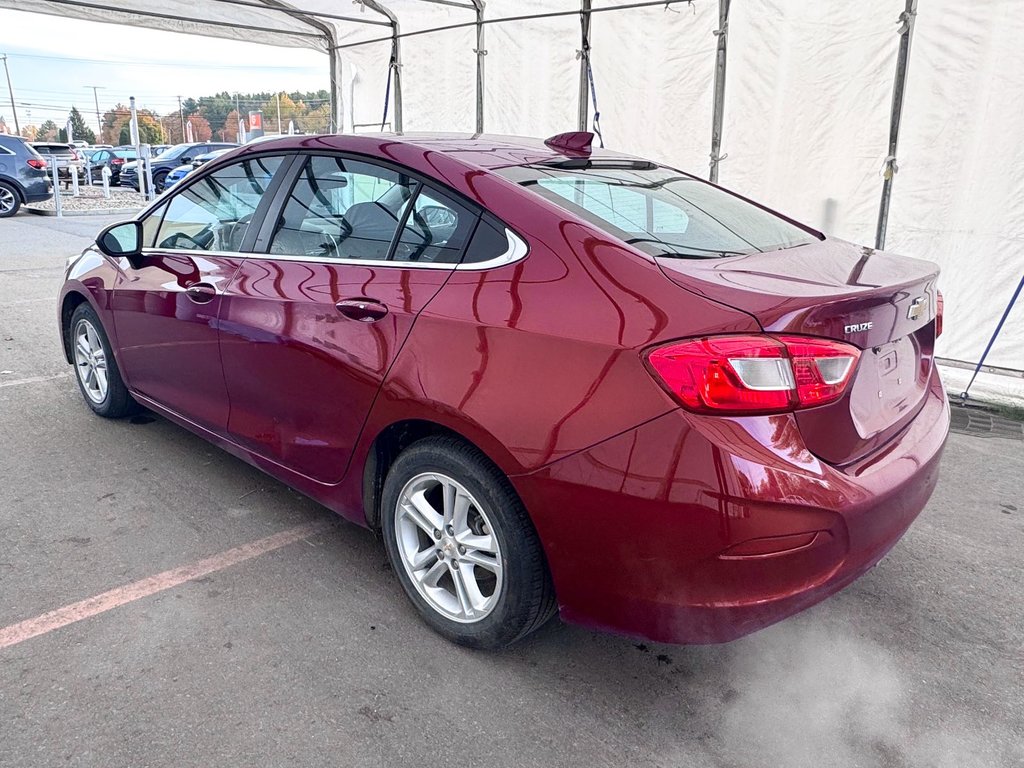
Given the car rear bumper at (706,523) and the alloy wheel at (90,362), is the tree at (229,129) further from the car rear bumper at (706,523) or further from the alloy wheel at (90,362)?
the car rear bumper at (706,523)

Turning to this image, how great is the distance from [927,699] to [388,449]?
5.92 ft

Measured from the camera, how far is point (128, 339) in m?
3.86

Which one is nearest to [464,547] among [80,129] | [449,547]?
[449,547]

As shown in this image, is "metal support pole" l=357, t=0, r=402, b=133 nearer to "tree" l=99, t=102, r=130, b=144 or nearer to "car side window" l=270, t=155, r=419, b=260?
"car side window" l=270, t=155, r=419, b=260

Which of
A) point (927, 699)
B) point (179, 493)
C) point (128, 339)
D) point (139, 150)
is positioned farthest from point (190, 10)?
point (139, 150)

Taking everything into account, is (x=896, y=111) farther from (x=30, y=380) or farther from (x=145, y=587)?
(x=30, y=380)

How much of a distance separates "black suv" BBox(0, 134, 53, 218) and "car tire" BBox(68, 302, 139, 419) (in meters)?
15.1

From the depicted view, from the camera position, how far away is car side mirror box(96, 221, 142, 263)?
147 inches

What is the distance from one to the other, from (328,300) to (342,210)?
0.39m

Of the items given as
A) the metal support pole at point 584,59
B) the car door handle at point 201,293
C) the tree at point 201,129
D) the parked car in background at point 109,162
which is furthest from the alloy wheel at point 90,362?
the tree at point 201,129

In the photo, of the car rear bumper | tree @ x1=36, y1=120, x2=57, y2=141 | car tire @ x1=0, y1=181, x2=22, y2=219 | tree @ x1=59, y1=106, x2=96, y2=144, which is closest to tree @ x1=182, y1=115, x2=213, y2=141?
tree @ x1=59, y1=106, x2=96, y2=144

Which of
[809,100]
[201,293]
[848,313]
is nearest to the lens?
[848,313]

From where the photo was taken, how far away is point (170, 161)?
25.9 m

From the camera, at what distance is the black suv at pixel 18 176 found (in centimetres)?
1673
